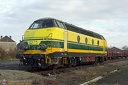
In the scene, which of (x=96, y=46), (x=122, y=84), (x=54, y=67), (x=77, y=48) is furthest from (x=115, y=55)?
(x=122, y=84)

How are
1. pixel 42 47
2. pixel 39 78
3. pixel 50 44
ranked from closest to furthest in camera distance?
1. pixel 39 78
2. pixel 42 47
3. pixel 50 44

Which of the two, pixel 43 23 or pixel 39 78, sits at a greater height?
pixel 43 23

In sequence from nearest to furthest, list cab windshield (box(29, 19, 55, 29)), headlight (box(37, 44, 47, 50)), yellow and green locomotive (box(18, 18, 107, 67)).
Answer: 1. headlight (box(37, 44, 47, 50))
2. yellow and green locomotive (box(18, 18, 107, 67))
3. cab windshield (box(29, 19, 55, 29))

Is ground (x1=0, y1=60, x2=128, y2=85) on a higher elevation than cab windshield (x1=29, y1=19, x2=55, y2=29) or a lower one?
lower

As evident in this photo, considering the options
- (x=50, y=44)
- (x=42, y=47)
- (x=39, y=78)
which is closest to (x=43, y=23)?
(x=50, y=44)

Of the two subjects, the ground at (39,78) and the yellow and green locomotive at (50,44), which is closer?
the ground at (39,78)

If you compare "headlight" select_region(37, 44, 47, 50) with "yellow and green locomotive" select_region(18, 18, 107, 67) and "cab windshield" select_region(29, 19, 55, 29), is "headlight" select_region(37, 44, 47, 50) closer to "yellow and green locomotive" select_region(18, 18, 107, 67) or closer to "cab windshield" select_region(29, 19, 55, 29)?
"yellow and green locomotive" select_region(18, 18, 107, 67)

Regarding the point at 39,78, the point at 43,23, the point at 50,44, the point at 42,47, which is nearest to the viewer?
the point at 39,78

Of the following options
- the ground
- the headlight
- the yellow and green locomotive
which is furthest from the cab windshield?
the ground

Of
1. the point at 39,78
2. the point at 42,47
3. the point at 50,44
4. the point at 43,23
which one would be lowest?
the point at 39,78

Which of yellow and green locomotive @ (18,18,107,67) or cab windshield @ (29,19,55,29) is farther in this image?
cab windshield @ (29,19,55,29)

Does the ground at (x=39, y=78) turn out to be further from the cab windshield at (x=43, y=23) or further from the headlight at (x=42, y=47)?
the cab windshield at (x=43, y=23)

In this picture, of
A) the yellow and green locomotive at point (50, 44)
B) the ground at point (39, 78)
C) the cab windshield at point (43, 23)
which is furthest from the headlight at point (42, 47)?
the cab windshield at point (43, 23)

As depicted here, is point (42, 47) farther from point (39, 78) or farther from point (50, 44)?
point (39, 78)
